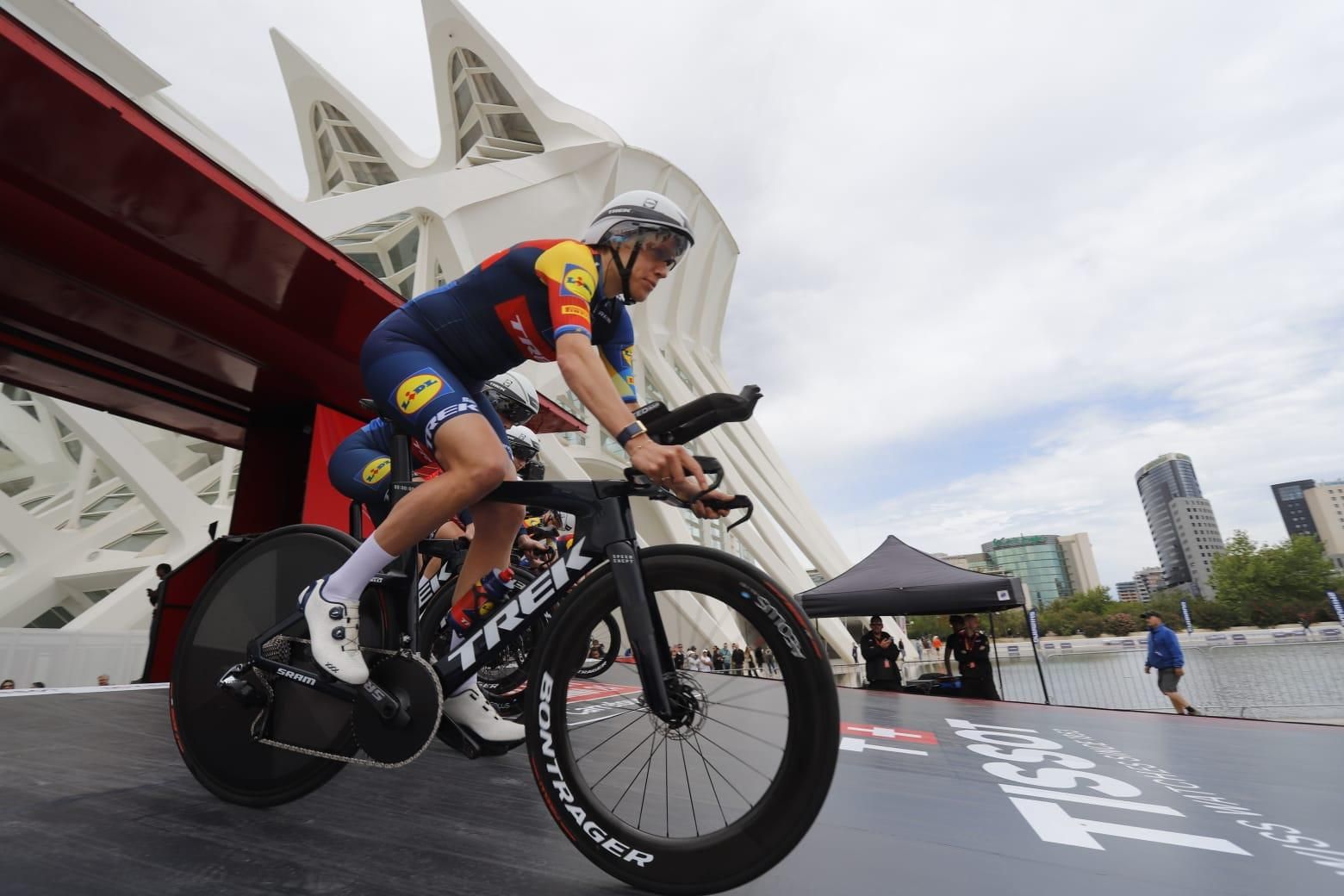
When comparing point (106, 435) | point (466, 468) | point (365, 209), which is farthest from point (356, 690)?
point (365, 209)

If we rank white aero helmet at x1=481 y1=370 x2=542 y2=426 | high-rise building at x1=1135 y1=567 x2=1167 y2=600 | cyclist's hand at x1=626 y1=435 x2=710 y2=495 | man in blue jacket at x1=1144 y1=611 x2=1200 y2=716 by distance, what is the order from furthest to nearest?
1. high-rise building at x1=1135 y1=567 x2=1167 y2=600
2. man in blue jacket at x1=1144 y1=611 x2=1200 y2=716
3. white aero helmet at x1=481 y1=370 x2=542 y2=426
4. cyclist's hand at x1=626 y1=435 x2=710 y2=495

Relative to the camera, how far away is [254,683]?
1.84m

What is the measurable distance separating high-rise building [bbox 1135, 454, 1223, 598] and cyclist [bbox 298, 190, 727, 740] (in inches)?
5152

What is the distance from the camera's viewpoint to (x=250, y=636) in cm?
204

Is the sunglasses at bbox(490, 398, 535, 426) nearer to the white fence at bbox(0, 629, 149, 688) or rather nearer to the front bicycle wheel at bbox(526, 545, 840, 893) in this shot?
the front bicycle wheel at bbox(526, 545, 840, 893)

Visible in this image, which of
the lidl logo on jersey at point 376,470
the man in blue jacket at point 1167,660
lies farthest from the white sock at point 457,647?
the man in blue jacket at point 1167,660

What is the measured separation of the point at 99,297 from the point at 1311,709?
16755 millimetres

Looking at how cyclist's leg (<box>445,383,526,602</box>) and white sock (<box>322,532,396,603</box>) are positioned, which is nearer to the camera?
white sock (<box>322,532,396,603</box>)

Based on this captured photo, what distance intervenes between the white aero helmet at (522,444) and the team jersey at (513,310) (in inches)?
54.3

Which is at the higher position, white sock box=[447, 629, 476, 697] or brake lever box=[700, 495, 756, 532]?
brake lever box=[700, 495, 756, 532]

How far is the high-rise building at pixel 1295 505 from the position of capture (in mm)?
126188

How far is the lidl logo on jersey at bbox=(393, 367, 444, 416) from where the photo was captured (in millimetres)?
1780

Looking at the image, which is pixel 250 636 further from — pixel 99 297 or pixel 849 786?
pixel 99 297

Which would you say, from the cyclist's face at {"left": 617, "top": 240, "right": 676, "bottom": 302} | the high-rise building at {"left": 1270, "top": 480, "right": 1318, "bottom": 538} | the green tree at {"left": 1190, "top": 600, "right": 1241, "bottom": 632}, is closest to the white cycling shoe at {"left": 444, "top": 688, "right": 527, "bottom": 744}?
the cyclist's face at {"left": 617, "top": 240, "right": 676, "bottom": 302}
